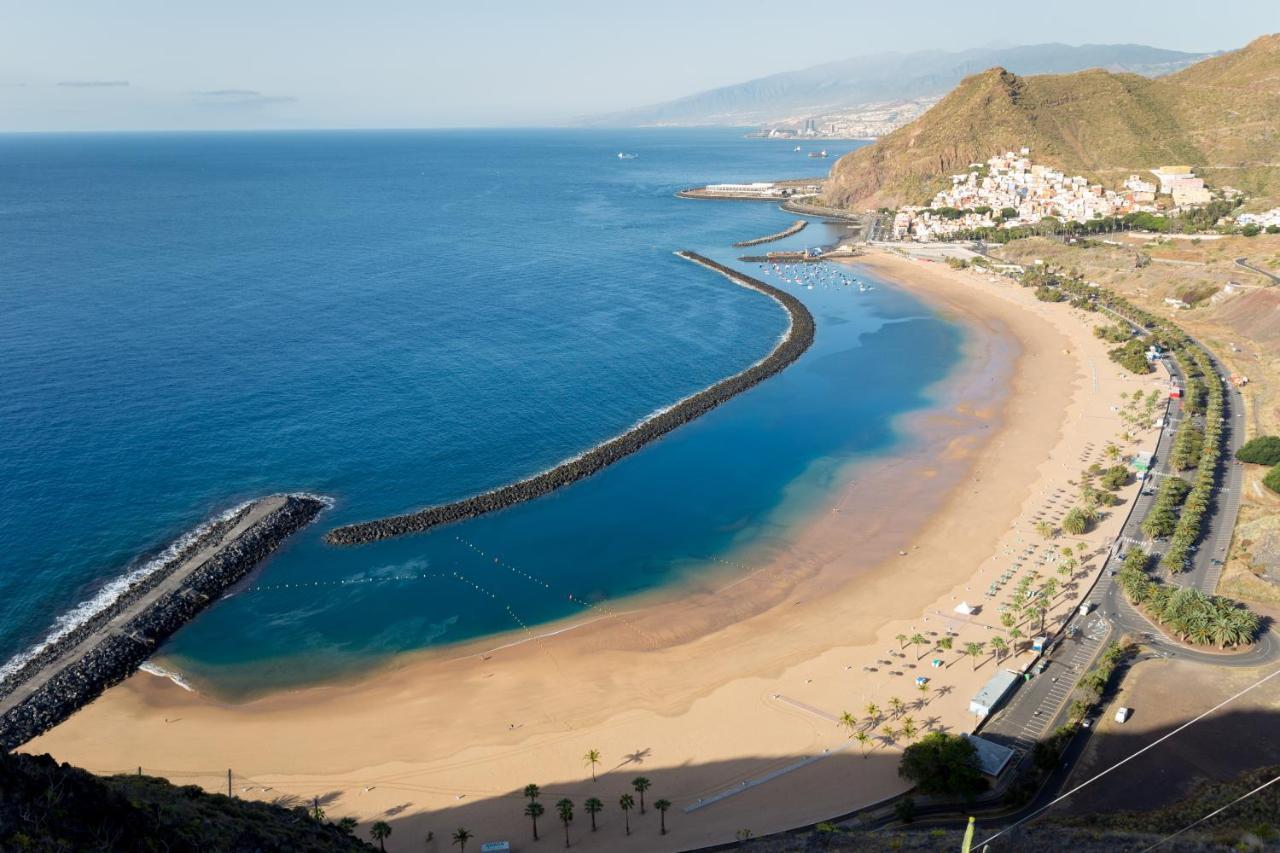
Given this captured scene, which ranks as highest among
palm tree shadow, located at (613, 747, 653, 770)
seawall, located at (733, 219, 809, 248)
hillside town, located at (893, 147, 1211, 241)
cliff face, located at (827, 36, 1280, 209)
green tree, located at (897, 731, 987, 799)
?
cliff face, located at (827, 36, 1280, 209)

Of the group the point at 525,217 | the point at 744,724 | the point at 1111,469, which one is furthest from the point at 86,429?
the point at 525,217

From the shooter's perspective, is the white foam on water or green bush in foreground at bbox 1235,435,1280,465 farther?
green bush in foreground at bbox 1235,435,1280,465

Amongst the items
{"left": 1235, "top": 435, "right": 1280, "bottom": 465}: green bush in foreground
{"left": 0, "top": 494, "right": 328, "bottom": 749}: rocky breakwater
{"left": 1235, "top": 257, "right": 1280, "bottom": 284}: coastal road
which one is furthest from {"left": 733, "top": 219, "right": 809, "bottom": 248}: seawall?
{"left": 0, "top": 494, "right": 328, "bottom": 749}: rocky breakwater

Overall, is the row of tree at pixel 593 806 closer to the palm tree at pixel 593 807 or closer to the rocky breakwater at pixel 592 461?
the palm tree at pixel 593 807

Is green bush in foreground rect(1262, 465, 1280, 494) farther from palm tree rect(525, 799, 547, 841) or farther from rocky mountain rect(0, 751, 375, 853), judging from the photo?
rocky mountain rect(0, 751, 375, 853)

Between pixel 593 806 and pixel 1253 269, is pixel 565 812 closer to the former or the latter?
pixel 593 806

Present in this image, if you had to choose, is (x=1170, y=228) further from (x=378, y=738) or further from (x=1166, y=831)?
(x=378, y=738)
